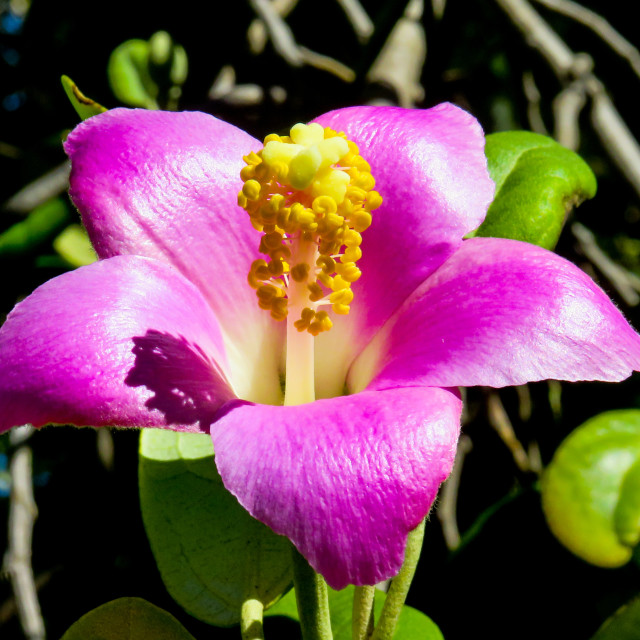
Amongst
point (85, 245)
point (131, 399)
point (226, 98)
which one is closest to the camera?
point (131, 399)

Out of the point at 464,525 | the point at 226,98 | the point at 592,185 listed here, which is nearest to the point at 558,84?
the point at 592,185

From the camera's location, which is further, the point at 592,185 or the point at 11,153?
the point at 11,153

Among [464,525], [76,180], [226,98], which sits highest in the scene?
[76,180]

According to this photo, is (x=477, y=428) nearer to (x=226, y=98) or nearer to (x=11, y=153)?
(x=226, y=98)

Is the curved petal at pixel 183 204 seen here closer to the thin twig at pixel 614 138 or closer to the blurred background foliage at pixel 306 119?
the blurred background foliage at pixel 306 119

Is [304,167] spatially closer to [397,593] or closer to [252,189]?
[252,189]

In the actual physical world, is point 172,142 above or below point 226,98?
above

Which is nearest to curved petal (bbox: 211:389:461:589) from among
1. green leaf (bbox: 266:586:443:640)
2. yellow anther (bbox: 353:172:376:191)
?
yellow anther (bbox: 353:172:376:191)

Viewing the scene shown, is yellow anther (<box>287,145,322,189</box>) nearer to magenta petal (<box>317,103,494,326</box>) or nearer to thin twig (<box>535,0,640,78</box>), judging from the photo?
magenta petal (<box>317,103,494,326</box>)
